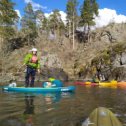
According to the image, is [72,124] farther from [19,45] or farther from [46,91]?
[19,45]

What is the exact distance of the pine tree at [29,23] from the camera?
213ft

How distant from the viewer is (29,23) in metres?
65.1

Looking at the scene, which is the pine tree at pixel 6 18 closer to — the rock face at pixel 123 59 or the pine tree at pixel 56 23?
the pine tree at pixel 56 23

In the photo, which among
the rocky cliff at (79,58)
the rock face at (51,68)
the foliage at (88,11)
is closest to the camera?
the rocky cliff at (79,58)

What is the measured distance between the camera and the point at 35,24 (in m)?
66.6

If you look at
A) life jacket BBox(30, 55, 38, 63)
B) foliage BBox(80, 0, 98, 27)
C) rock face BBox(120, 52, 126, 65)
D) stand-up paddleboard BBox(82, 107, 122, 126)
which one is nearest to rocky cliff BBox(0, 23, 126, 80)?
rock face BBox(120, 52, 126, 65)

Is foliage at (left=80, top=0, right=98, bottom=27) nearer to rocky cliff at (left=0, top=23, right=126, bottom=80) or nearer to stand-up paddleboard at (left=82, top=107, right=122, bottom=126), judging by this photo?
rocky cliff at (left=0, top=23, right=126, bottom=80)

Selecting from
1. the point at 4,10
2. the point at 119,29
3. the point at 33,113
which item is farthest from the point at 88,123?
the point at 119,29

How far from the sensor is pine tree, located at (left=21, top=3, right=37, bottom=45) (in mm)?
65000

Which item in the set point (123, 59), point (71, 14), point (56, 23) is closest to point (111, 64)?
point (123, 59)

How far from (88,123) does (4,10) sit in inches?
2097

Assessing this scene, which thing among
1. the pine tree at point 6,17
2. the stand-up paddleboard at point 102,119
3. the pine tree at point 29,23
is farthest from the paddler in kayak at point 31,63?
the pine tree at point 29,23

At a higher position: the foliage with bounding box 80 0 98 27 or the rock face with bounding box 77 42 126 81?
the foliage with bounding box 80 0 98 27

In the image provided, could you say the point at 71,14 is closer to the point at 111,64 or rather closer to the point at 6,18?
the point at 6,18
